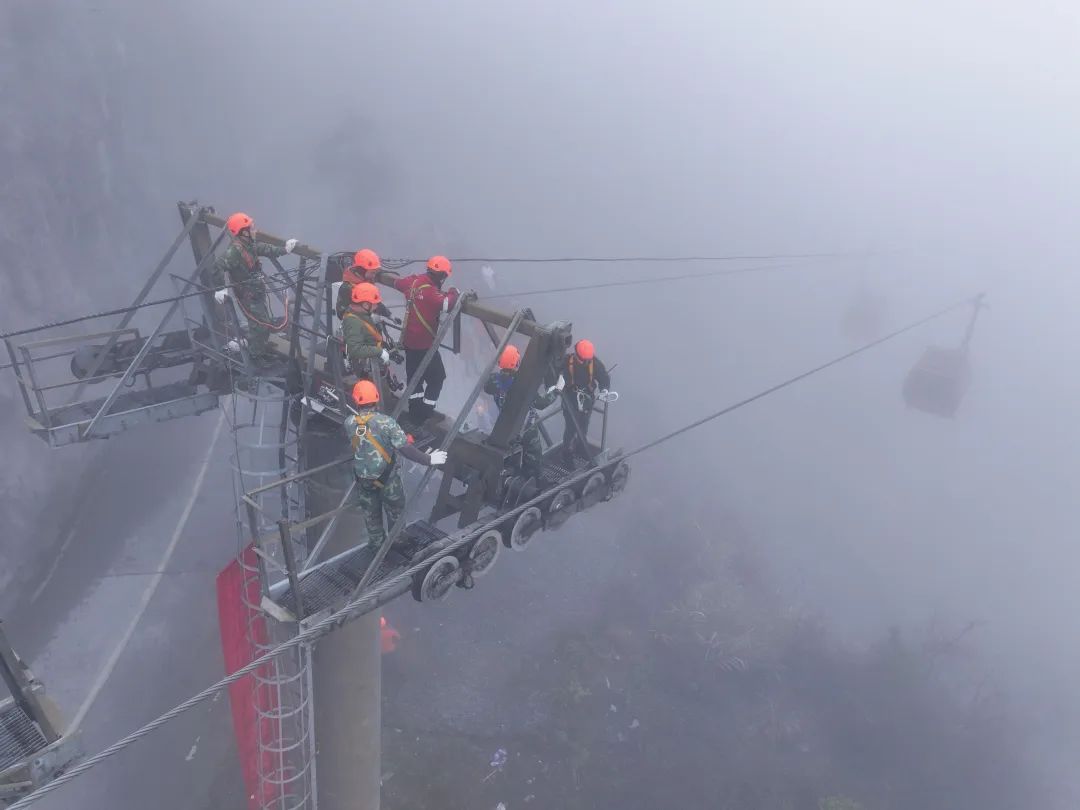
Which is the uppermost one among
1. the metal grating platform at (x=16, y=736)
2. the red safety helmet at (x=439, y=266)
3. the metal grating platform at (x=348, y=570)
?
the red safety helmet at (x=439, y=266)

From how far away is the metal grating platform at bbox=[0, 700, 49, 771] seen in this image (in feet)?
14.1

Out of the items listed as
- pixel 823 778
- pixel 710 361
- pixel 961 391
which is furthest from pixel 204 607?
pixel 710 361

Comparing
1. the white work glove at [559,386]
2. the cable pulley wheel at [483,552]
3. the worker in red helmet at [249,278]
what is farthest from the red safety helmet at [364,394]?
the worker in red helmet at [249,278]

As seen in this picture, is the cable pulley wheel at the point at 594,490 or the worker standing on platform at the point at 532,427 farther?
the cable pulley wheel at the point at 594,490

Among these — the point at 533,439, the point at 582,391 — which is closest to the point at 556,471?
the point at 533,439

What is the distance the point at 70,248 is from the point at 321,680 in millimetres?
14068

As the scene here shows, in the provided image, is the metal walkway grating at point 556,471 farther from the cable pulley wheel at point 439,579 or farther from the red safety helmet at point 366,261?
the red safety helmet at point 366,261

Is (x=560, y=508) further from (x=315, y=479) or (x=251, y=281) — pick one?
(x=251, y=281)

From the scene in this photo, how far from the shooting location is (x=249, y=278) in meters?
8.23

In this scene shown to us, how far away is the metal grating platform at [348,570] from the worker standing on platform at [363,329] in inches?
67.1

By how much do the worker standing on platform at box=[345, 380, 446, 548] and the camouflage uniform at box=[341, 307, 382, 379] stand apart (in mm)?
541

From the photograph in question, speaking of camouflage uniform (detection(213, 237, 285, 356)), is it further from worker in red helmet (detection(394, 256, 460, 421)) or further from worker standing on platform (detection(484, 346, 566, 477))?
worker standing on platform (detection(484, 346, 566, 477))

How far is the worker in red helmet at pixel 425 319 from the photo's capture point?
23.8 feet

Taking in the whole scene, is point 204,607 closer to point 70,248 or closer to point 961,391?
point 70,248
